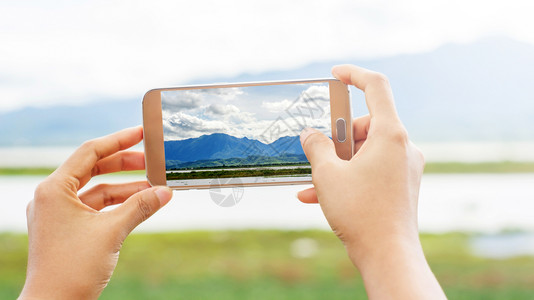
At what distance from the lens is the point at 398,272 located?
21.1 inches

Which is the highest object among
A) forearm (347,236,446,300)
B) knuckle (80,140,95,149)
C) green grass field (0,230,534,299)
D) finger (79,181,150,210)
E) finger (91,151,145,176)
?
knuckle (80,140,95,149)

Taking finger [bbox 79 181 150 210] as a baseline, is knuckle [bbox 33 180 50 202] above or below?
above

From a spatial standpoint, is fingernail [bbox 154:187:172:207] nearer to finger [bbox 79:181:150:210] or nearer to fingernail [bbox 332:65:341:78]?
finger [bbox 79:181:150:210]

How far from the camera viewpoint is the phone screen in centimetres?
80

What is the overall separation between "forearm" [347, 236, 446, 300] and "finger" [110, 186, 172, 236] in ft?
1.08

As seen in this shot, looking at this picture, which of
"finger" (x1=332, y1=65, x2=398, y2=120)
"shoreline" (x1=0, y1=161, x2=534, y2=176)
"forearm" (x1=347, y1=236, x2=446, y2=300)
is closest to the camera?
"forearm" (x1=347, y1=236, x2=446, y2=300)

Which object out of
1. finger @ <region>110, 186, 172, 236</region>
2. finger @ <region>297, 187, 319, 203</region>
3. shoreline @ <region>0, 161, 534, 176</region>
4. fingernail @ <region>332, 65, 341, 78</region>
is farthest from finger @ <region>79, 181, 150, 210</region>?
shoreline @ <region>0, 161, 534, 176</region>

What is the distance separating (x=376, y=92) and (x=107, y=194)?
52 cm

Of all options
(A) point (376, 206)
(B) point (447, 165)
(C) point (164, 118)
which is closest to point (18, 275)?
(C) point (164, 118)

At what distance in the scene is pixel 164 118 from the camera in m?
0.80

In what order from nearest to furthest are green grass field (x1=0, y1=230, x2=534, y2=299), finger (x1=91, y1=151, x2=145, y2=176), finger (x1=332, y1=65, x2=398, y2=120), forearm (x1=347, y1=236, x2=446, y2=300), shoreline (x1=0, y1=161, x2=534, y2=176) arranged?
forearm (x1=347, y1=236, x2=446, y2=300) → finger (x1=332, y1=65, x2=398, y2=120) → finger (x1=91, y1=151, x2=145, y2=176) → green grass field (x1=0, y1=230, x2=534, y2=299) → shoreline (x1=0, y1=161, x2=534, y2=176)

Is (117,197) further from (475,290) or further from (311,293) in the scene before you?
(475,290)

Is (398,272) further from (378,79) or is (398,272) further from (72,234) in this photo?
(72,234)

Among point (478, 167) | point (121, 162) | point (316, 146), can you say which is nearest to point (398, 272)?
point (316, 146)
